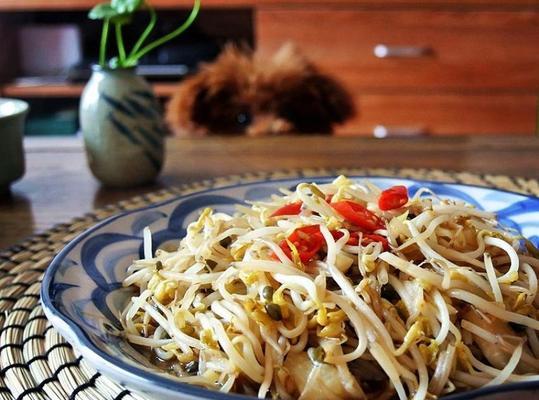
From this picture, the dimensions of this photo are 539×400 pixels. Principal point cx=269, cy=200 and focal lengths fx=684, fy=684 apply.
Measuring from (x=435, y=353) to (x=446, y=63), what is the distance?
281cm

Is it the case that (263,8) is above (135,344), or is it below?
above

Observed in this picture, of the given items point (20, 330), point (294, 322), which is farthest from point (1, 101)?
point (294, 322)

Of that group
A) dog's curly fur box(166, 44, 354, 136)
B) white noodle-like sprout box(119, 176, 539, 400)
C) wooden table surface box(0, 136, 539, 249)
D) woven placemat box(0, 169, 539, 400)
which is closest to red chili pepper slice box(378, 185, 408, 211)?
white noodle-like sprout box(119, 176, 539, 400)

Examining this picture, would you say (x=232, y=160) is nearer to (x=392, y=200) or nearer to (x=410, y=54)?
(x=392, y=200)

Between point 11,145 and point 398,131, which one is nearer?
point 11,145

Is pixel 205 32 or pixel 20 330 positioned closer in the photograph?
pixel 20 330

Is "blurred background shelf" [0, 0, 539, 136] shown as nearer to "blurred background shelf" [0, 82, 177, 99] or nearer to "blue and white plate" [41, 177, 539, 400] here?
"blurred background shelf" [0, 82, 177, 99]

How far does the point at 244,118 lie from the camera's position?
1.95 m

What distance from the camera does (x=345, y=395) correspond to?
1.99ft

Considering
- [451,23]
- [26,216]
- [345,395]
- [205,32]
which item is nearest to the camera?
[345,395]

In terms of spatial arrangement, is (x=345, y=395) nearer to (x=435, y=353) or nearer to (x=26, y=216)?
(x=435, y=353)

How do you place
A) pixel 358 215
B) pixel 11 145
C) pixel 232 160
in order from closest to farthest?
pixel 358 215 → pixel 11 145 → pixel 232 160

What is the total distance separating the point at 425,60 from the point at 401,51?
0.12 metres

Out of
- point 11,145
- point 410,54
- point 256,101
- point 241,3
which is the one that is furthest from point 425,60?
point 11,145
